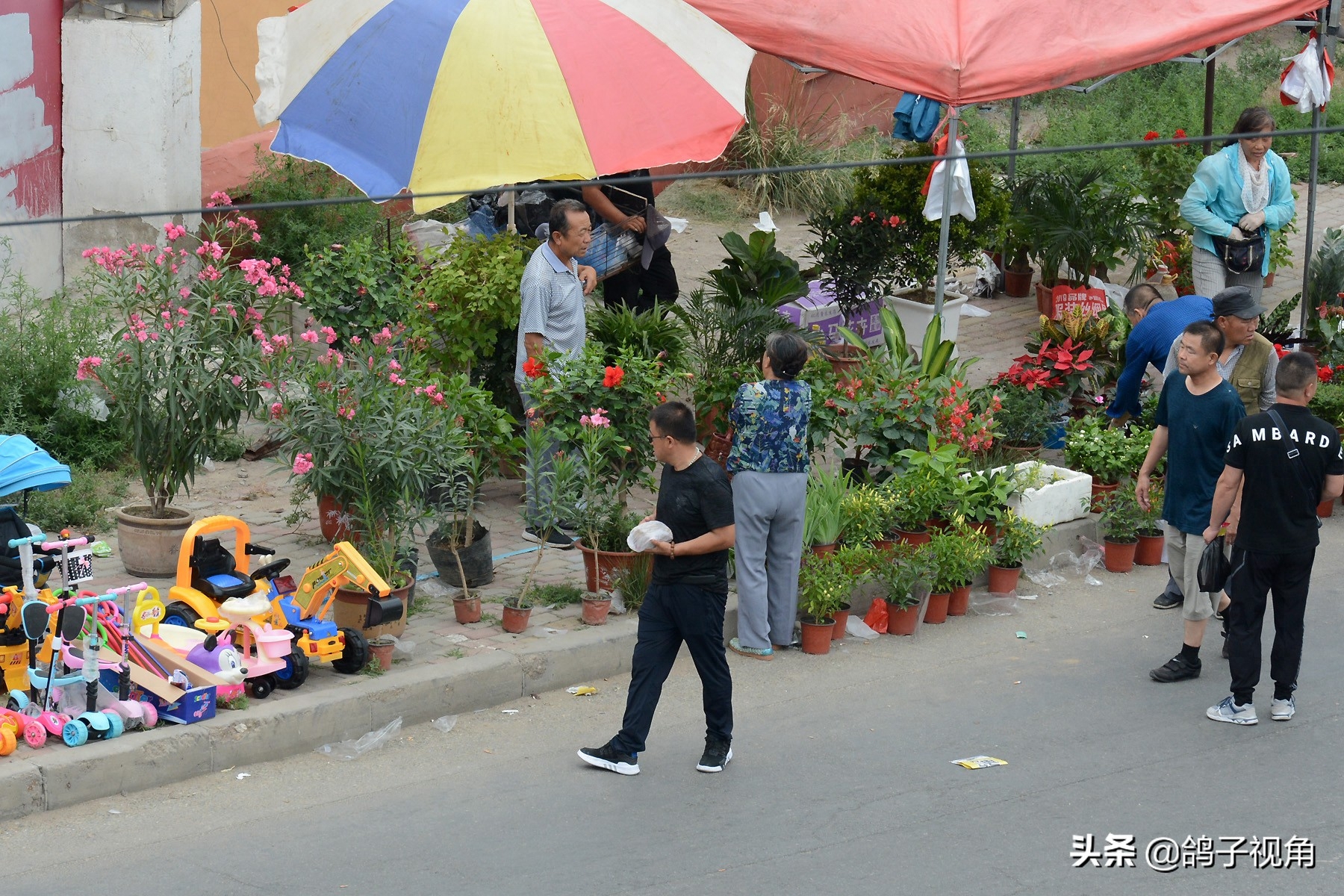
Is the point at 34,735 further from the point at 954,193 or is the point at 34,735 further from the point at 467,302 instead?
the point at 954,193

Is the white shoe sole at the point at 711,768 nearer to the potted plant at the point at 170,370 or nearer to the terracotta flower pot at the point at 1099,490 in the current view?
the potted plant at the point at 170,370

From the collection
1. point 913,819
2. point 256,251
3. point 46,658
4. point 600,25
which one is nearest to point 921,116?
point 600,25

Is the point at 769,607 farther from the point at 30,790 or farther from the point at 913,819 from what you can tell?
the point at 30,790

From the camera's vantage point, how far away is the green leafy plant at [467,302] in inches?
348

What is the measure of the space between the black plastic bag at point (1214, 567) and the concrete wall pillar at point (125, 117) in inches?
268

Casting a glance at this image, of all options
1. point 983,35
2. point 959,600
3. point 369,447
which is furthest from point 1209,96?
point 369,447

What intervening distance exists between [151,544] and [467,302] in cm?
232

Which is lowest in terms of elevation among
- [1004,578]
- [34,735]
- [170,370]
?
[34,735]

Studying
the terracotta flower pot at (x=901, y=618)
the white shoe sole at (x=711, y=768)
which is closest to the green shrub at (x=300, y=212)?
the terracotta flower pot at (x=901, y=618)

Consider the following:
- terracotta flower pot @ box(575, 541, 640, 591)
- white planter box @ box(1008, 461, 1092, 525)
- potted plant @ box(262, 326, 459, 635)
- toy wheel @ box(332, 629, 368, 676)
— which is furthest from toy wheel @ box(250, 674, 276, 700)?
white planter box @ box(1008, 461, 1092, 525)

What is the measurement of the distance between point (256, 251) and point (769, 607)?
5.53m

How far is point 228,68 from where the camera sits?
1336 centimetres

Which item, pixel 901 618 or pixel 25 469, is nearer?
pixel 25 469

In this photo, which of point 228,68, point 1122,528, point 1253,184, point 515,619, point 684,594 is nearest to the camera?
point 684,594
